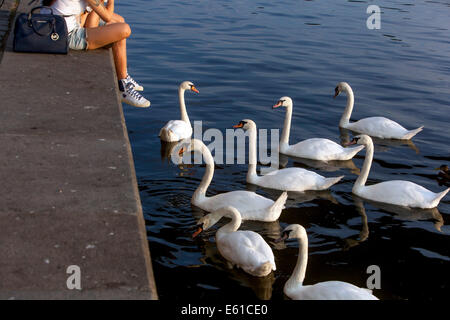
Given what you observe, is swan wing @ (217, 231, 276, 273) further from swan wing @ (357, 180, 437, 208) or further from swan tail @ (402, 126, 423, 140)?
swan tail @ (402, 126, 423, 140)

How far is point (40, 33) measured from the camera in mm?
8234

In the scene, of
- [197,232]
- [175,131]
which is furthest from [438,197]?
[175,131]

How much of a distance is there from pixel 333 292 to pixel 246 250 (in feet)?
3.38

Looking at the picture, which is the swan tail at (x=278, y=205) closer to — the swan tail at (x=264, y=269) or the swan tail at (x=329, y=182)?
the swan tail at (x=329, y=182)

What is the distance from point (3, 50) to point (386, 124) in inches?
221

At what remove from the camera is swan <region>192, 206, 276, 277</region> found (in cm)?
601

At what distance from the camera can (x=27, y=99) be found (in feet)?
22.9

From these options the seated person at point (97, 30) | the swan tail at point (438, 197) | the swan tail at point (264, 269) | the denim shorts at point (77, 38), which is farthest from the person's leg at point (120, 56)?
the swan tail at point (438, 197)

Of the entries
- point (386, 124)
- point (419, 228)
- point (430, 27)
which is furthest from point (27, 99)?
point (430, 27)

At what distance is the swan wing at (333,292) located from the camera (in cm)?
528

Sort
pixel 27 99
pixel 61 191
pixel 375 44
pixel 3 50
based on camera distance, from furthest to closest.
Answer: pixel 375 44, pixel 3 50, pixel 27 99, pixel 61 191

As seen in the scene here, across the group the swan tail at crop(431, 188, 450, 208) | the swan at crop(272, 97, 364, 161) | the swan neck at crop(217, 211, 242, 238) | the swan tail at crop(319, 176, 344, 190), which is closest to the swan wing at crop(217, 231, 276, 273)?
the swan neck at crop(217, 211, 242, 238)

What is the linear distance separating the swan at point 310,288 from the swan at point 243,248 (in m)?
0.23

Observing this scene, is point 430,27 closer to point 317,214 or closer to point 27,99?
point 317,214
